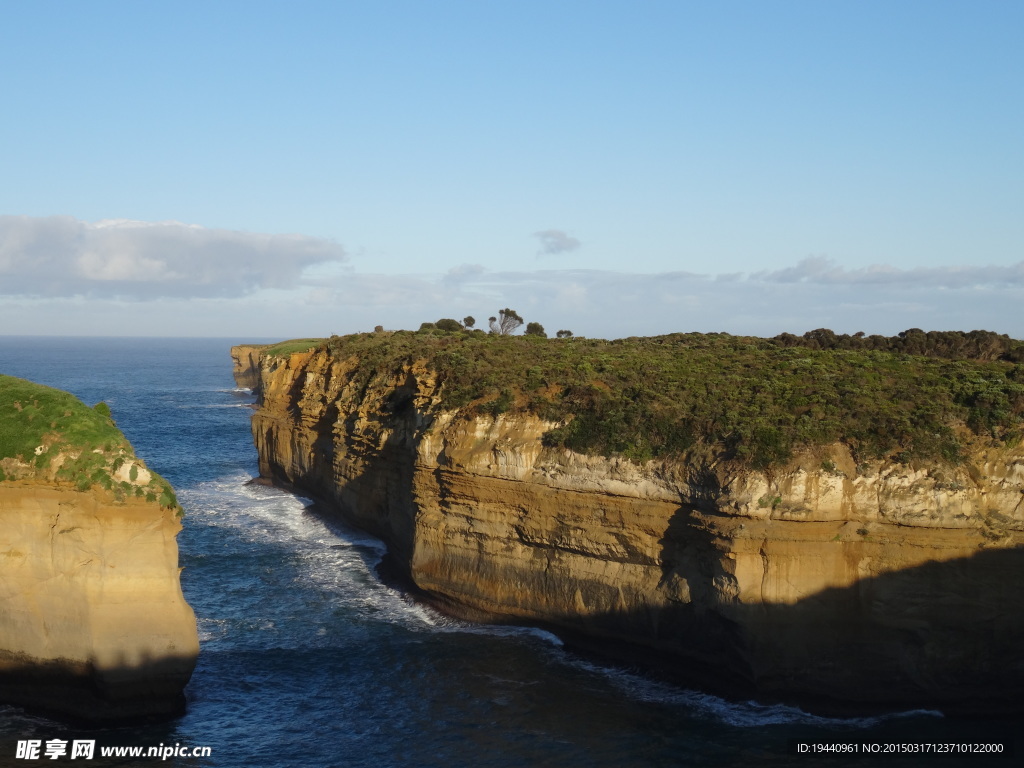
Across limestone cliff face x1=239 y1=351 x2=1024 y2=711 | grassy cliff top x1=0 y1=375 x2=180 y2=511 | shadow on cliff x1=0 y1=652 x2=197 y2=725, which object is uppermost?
grassy cliff top x1=0 y1=375 x2=180 y2=511

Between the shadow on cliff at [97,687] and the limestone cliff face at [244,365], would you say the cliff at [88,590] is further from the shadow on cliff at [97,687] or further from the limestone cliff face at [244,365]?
the limestone cliff face at [244,365]

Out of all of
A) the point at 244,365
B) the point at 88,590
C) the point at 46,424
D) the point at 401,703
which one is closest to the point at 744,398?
the point at 401,703

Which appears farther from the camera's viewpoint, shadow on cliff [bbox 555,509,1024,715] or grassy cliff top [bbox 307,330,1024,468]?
grassy cliff top [bbox 307,330,1024,468]

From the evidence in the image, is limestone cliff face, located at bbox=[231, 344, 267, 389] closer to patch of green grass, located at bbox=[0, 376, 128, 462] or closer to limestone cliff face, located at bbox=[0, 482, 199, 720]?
patch of green grass, located at bbox=[0, 376, 128, 462]

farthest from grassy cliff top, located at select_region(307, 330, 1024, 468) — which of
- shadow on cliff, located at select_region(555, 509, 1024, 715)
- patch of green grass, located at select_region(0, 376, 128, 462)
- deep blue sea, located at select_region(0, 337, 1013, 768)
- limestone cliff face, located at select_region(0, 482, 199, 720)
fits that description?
limestone cliff face, located at select_region(0, 482, 199, 720)

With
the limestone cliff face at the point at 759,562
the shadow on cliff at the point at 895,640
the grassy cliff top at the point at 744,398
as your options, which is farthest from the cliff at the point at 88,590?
the shadow on cliff at the point at 895,640

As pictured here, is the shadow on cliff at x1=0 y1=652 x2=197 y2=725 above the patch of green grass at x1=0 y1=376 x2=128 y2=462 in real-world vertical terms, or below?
below

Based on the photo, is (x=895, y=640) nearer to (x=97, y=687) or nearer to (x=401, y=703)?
(x=401, y=703)
